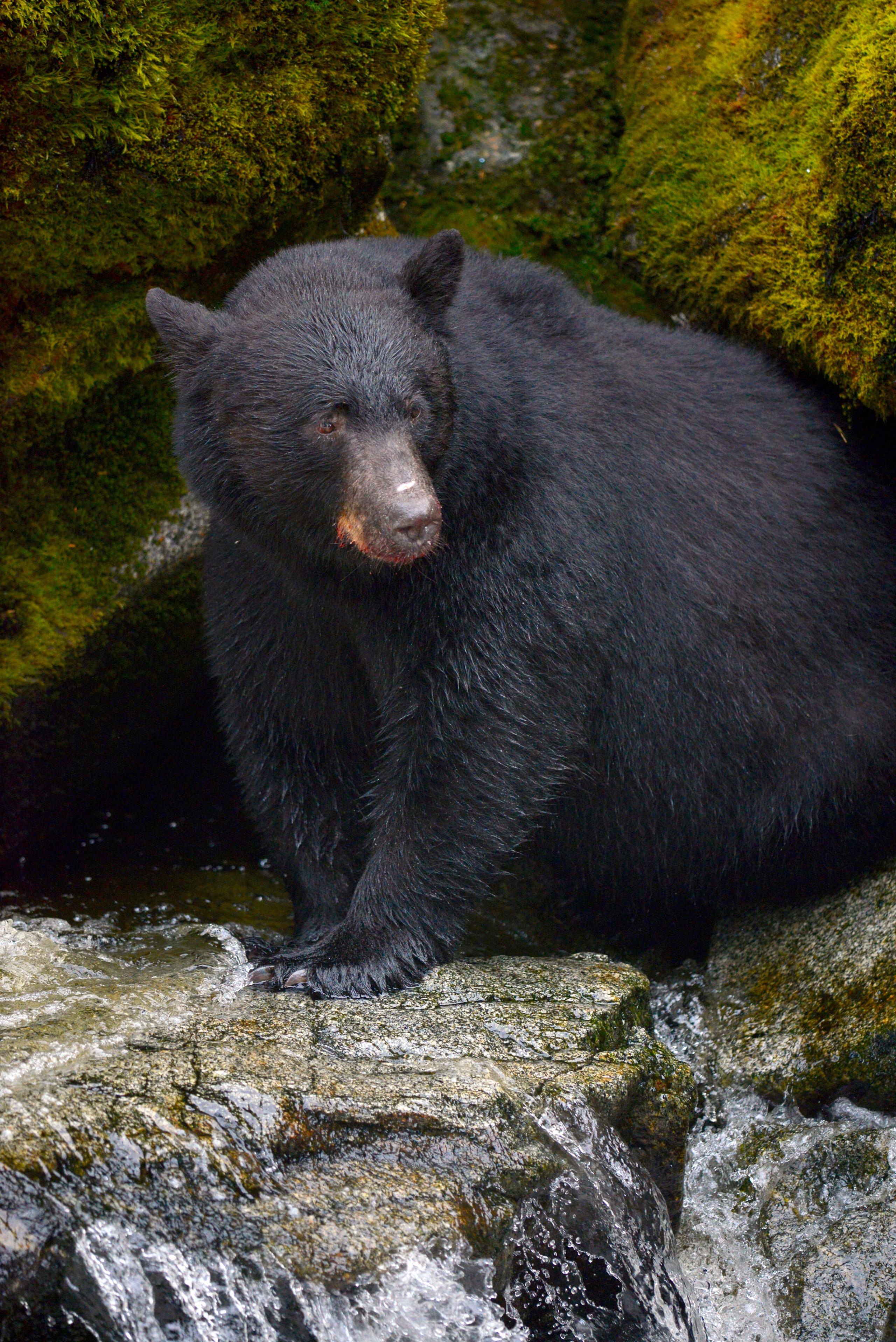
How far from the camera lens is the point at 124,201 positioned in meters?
5.74

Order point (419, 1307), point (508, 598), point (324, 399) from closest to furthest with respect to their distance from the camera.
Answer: point (419, 1307), point (324, 399), point (508, 598)

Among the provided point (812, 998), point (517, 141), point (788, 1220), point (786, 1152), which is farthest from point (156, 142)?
point (788, 1220)

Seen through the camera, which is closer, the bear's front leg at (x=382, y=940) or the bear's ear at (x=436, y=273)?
the bear's ear at (x=436, y=273)

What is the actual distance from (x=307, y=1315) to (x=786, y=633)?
11.7 ft

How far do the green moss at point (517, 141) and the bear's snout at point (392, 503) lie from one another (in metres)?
A: 4.12

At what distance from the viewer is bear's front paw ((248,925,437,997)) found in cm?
494

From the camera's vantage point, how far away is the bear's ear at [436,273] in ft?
15.3

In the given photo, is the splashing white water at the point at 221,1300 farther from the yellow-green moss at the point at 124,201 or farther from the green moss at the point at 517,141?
the green moss at the point at 517,141

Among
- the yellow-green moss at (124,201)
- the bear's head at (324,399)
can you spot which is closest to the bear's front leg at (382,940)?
the bear's head at (324,399)

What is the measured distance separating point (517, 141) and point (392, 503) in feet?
16.5

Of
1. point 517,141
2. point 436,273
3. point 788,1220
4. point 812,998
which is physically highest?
point 517,141

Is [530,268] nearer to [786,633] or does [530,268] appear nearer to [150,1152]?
[786,633]

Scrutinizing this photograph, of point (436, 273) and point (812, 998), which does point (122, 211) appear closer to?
point (436, 273)

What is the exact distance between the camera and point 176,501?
6.91 m
